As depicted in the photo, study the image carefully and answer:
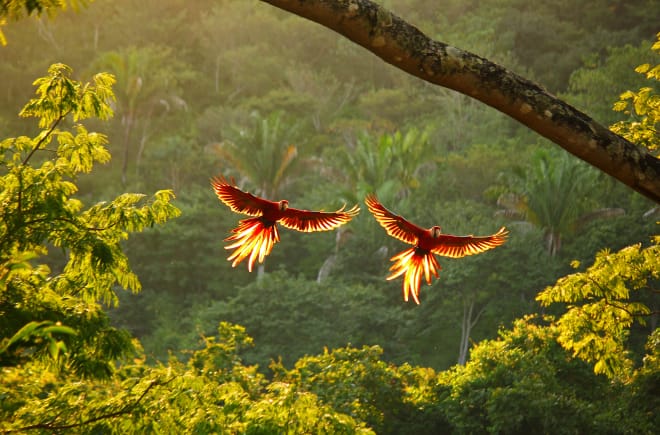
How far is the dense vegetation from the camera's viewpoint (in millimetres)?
5762

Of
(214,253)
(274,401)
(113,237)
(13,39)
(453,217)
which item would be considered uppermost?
(13,39)

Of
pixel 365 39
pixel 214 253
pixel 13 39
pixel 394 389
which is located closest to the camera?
pixel 365 39

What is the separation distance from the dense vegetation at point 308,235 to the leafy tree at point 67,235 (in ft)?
0.07

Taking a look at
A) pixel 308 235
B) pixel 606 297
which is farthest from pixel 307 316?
pixel 606 297

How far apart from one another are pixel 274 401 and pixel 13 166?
2714mm

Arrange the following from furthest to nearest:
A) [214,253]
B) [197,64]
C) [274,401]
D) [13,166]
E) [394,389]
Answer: [197,64] → [214,253] → [394,389] → [274,401] → [13,166]

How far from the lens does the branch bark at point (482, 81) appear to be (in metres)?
2.21

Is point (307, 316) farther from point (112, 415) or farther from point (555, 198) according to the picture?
point (112, 415)

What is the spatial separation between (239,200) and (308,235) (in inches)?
1173

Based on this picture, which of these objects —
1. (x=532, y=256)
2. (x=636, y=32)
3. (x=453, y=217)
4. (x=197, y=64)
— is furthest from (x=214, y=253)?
(x=636, y=32)

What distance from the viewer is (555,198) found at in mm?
25078

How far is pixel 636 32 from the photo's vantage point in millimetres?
39594

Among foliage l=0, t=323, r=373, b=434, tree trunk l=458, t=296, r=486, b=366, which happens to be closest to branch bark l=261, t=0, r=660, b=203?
foliage l=0, t=323, r=373, b=434

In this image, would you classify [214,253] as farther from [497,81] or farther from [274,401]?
[497,81]
